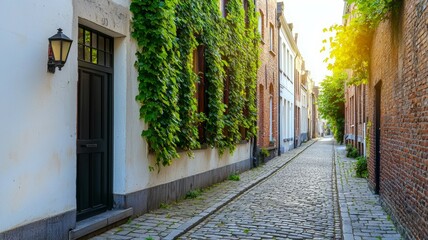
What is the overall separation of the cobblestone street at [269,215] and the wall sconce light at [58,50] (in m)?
2.34

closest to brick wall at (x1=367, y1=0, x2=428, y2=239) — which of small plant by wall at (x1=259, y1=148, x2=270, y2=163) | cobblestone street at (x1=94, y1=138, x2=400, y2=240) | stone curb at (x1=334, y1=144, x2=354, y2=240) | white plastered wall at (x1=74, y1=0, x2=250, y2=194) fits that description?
cobblestone street at (x1=94, y1=138, x2=400, y2=240)

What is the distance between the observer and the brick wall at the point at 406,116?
4.75m

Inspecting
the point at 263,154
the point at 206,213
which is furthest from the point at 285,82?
the point at 206,213

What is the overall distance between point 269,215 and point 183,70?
3.13 m

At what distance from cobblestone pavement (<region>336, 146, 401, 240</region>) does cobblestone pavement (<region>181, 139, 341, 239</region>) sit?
0.20 m

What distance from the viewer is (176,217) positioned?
687cm

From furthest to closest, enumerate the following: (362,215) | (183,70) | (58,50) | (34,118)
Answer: (183,70) → (362,215) → (58,50) → (34,118)

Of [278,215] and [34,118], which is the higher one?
[34,118]

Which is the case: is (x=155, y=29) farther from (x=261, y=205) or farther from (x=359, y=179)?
(x=359, y=179)

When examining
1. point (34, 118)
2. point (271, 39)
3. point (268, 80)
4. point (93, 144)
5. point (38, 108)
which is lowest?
point (93, 144)

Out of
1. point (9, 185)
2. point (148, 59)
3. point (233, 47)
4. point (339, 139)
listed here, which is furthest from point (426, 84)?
point (339, 139)

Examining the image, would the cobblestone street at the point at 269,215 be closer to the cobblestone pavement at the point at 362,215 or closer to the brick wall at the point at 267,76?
the cobblestone pavement at the point at 362,215

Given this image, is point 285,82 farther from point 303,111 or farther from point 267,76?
point 303,111

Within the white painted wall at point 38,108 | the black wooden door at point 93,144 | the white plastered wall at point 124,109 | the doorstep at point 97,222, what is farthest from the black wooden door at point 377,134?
the white painted wall at point 38,108
